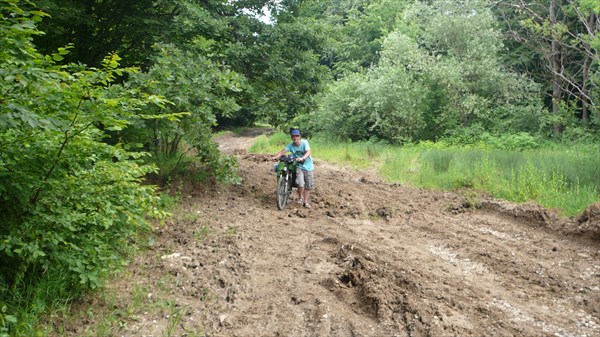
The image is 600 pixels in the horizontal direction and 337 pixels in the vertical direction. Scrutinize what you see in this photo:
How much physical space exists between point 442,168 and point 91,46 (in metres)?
9.36

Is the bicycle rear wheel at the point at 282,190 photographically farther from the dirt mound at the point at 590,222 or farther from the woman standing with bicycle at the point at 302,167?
the dirt mound at the point at 590,222

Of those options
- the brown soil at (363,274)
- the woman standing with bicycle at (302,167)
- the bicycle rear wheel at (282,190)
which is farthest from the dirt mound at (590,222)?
the bicycle rear wheel at (282,190)

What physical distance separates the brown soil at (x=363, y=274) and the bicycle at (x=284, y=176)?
0.77 feet

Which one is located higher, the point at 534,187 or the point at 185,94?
the point at 185,94

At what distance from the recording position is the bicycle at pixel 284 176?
360 inches

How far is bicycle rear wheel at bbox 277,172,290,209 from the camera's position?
9.09m

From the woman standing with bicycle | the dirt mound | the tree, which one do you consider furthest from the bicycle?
the tree

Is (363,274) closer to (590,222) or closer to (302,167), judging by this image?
(590,222)

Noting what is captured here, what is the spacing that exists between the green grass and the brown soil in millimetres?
813

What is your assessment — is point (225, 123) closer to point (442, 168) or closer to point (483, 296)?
point (442, 168)

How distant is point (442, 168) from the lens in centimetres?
1311

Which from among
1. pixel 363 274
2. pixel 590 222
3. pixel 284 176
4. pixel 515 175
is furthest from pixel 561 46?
pixel 363 274

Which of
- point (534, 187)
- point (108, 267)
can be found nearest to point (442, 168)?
point (534, 187)

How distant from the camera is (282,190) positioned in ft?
30.2
